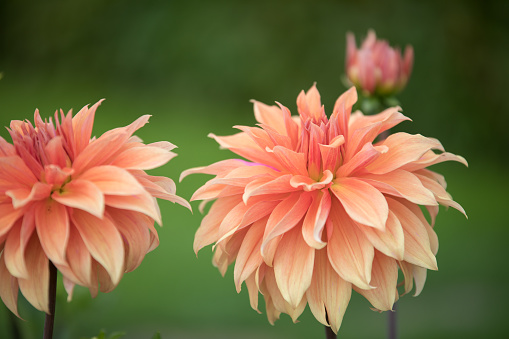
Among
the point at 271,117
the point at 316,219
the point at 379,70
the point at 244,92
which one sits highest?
the point at 244,92

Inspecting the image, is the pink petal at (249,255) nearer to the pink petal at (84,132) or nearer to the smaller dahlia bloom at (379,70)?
the pink petal at (84,132)

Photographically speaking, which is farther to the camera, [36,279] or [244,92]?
[244,92]

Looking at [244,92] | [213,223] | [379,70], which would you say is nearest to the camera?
[213,223]

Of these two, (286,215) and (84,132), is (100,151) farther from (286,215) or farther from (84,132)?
(286,215)

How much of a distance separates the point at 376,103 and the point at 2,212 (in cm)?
74

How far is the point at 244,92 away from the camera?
2480mm

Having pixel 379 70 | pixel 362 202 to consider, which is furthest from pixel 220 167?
pixel 379 70

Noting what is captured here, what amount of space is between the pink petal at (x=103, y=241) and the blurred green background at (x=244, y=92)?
994mm

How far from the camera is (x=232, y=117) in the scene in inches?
96.6

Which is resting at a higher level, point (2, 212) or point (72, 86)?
point (72, 86)

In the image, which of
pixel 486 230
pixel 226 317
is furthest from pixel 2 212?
pixel 486 230

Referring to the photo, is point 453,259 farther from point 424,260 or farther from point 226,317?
point 424,260

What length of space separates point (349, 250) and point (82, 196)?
0.24 metres

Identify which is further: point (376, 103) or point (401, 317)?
point (401, 317)
